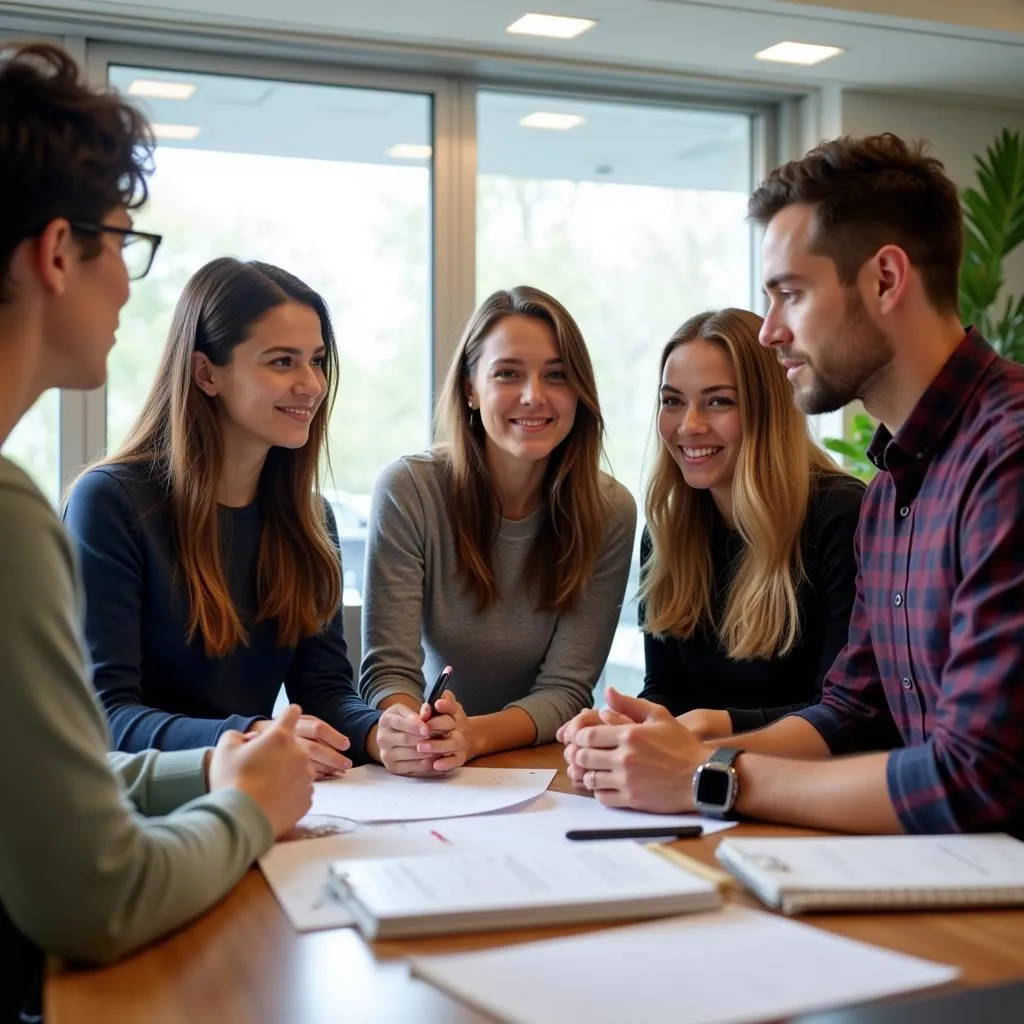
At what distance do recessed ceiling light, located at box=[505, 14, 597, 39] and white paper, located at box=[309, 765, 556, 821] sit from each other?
2.75m

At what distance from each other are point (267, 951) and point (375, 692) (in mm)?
1165

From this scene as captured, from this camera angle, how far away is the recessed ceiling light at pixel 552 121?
436cm

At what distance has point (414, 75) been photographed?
4.14 m

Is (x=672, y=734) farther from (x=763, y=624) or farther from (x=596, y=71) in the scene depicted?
(x=596, y=71)

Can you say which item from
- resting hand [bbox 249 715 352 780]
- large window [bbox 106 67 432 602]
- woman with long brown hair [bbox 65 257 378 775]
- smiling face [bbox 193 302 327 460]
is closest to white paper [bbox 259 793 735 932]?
resting hand [bbox 249 715 352 780]

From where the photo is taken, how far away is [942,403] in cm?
159


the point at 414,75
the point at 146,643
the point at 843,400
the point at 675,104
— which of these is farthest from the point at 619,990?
the point at 675,104

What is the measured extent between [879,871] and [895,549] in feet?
2.02

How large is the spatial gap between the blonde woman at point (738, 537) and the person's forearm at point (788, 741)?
0.31 meters

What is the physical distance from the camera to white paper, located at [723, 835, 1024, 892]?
3.60ft

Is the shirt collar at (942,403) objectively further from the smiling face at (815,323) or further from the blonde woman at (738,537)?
the blonde woman at (738,537)

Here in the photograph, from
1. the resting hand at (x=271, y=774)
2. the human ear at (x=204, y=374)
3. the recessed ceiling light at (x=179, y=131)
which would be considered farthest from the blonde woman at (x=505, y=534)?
the recessed ceiling light at (x=179, y=131)

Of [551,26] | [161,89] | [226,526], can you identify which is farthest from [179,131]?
[226,526]

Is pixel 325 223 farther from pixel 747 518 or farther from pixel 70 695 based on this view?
pixel 70 695
